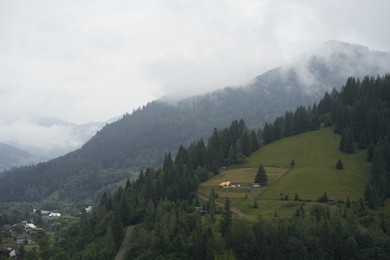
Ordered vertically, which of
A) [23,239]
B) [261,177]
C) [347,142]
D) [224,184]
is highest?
[347,142]

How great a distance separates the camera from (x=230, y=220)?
10662cm

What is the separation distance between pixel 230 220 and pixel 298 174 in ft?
157

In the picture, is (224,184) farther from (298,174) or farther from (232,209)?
(232,209)

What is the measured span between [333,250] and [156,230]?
39584 millimetres

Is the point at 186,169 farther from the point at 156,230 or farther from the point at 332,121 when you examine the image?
the point at 332,121

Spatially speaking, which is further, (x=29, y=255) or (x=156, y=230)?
(x=29, y=255)

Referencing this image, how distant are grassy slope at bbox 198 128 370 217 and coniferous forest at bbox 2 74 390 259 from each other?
446cm

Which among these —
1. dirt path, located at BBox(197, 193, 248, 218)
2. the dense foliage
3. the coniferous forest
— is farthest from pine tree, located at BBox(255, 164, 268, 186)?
the coniferous forest

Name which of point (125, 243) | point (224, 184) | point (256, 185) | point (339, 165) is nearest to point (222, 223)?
point (125, 243)

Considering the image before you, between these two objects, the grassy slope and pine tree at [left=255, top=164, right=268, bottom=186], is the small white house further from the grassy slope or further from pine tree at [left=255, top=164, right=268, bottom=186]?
the grassy slope

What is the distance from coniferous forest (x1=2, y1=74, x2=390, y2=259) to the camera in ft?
323

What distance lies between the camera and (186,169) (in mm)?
153000

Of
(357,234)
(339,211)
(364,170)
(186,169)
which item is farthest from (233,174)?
(357,234)

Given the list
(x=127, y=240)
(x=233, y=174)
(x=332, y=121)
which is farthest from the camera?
(x=332, y=121)
